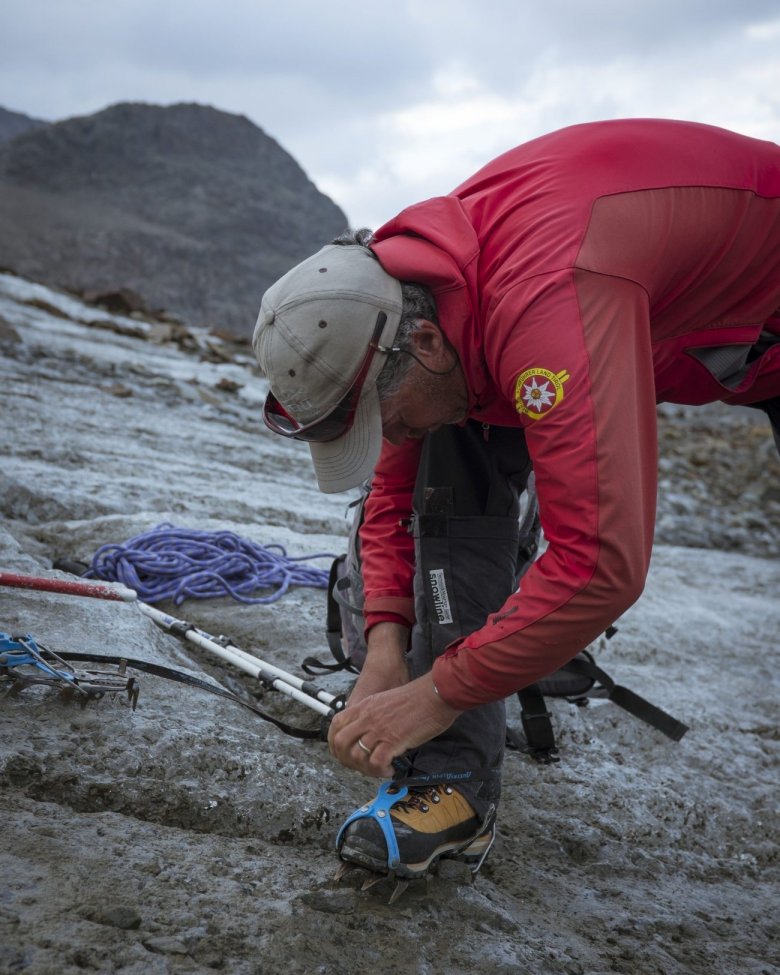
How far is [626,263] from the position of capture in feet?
5.45

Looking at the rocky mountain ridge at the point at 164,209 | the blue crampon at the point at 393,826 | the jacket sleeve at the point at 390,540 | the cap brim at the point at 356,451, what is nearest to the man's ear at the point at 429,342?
the cap brim at the point at 356,451

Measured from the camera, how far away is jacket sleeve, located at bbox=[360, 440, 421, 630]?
229 cm

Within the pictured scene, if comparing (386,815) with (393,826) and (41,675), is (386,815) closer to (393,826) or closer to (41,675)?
(393,826)

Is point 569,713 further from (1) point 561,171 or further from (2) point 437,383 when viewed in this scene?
(1) point 561,171

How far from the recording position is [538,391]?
5.29ft

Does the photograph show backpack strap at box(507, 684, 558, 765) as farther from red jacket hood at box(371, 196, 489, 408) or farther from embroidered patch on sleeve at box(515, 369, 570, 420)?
embroidered patch on sleeve at box(515, 369, 570, 420)

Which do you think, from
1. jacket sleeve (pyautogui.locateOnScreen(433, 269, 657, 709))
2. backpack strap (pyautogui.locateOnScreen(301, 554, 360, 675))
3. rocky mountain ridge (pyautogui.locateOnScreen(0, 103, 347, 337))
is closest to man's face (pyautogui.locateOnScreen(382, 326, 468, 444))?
jacket sleeve (pyautogui.locateOnScreen(433, 269, 657, 709))

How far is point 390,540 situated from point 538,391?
866 millimetres

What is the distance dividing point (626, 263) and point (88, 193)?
35.4 m

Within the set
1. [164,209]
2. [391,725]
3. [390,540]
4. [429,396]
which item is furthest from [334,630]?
[164,209]

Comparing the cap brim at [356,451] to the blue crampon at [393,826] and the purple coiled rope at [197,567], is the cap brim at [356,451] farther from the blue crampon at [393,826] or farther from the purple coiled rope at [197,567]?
the purple coiled rope at [197,567]

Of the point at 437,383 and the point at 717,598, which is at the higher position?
the point at 437,383

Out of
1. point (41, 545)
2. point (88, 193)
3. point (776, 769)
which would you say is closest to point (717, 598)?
point (776, 769)

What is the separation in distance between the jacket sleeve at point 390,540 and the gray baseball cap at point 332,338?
1.43 ft
